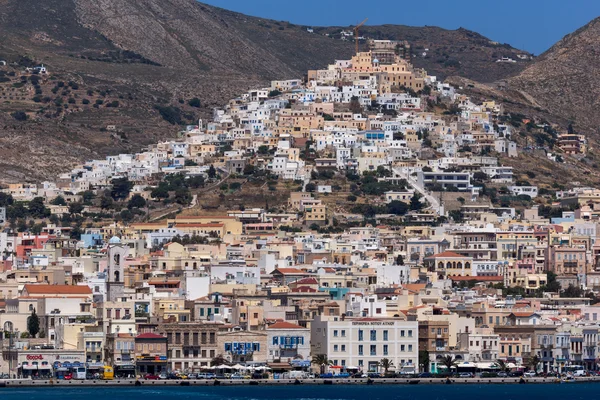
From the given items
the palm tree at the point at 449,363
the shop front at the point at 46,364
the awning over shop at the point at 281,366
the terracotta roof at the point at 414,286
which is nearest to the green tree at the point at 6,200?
the terracotta roof at the point at 414,286

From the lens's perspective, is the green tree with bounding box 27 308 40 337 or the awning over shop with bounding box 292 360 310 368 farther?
the green tree with bounding box 27 308 40 337

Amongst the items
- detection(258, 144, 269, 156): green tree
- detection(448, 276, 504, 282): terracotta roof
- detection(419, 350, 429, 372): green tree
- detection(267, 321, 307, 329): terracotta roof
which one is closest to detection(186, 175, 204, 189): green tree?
detection(258, 144, 269, 156): green tree

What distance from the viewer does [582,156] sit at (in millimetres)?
177125

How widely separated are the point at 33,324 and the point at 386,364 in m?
16.8

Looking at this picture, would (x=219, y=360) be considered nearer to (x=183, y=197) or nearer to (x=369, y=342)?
(x=369, y=342)

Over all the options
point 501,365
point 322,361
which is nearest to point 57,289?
point 322,361

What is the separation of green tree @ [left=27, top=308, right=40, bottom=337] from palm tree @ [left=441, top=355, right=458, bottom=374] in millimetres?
19128

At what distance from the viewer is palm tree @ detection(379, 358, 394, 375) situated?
92.9 m

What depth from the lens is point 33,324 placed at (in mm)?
95625

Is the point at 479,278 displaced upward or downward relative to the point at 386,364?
upward

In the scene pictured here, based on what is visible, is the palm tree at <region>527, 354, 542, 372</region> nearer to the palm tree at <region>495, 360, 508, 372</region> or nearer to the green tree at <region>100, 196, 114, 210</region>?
the palm tree at <region>495, 360, 508, 372</region>

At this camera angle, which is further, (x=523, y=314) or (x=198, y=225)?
(x=198, y=225)

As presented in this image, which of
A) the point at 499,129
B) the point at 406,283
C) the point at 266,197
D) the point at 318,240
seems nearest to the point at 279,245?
the point at 318,240

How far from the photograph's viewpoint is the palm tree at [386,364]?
3656 inches
